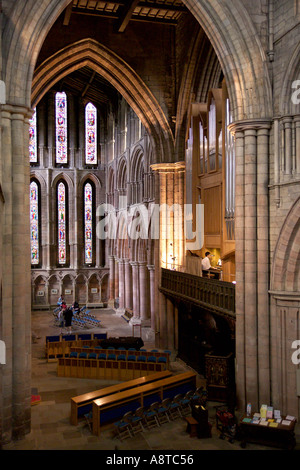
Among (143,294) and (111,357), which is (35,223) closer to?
(143,294)

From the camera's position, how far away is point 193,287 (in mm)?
15734

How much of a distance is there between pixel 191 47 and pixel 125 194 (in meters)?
12.5

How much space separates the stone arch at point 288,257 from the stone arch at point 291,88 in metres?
2.38

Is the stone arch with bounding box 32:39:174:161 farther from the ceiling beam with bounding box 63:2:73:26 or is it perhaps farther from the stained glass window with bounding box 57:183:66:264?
the stained glass window with bounding box 57:183:66:264

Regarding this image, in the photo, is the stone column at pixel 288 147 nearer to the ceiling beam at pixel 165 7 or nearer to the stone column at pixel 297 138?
the stone column at pixel 297 138

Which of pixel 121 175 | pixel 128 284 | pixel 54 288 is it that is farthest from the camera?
pixel 54 288

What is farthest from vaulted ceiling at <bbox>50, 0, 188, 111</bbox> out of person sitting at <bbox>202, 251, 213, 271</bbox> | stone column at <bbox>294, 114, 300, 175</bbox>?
person sitting at <bbox>202, 251, 213, 271</bbox>

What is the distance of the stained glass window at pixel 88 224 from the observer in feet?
108

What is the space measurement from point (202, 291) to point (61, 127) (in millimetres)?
21309

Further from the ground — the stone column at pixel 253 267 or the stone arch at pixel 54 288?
the stone column at pixel 253 267

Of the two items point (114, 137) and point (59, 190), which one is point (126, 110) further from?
point (59, 190)

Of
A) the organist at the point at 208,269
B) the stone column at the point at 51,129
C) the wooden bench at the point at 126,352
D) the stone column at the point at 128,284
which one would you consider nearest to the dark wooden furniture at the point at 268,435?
the organist at the point at 208,269

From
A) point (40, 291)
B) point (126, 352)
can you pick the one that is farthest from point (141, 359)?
point (40, 291)

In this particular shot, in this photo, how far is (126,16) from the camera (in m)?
17.8
